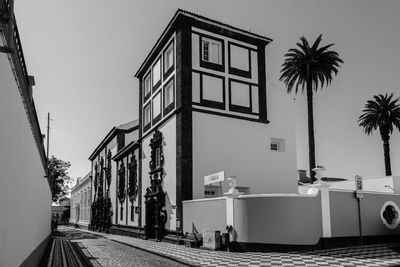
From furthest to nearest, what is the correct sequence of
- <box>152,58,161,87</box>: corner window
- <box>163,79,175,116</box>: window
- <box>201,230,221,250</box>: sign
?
1. <box>152,58,161,87</box>: corner window
2. <box>163,79,175,116</box>: window
3. <box>201,230,221,250</box>: sign

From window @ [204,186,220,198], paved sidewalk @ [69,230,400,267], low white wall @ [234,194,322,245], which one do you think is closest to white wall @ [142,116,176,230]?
window @ [204,186,220,198]

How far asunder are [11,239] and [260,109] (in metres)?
20.4

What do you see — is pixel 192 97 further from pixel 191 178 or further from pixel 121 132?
pixel 121 132

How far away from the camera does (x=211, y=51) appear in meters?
25.0

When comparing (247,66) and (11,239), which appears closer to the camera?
(11,239)

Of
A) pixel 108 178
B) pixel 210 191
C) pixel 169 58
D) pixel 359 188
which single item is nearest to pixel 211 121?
pixel 210 191

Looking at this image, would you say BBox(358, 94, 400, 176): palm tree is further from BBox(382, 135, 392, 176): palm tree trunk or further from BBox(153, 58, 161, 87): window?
BBox(153, 58, 161, 87): window

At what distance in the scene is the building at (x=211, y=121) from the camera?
76.1 ft

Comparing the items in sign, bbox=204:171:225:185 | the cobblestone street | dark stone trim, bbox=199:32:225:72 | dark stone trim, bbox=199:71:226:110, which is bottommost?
the cobblestone street

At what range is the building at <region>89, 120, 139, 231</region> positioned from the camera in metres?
41.9

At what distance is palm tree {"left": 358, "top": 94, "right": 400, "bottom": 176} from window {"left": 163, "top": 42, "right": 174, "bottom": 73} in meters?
23.6

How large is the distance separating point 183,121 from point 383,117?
25.0 meters

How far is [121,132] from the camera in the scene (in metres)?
42.3

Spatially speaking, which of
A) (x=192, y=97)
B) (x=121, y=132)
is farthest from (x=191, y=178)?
(x=121, y=132)
